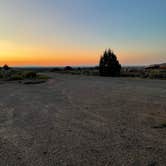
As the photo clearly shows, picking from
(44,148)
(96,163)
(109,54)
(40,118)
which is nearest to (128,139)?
(96,163)

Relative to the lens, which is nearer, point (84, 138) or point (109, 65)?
point (84, 138)

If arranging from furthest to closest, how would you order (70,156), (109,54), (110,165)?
(109,54), (70,156), (110,165)

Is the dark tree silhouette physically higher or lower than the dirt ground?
higher

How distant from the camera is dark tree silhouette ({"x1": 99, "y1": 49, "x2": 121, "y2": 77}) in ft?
150

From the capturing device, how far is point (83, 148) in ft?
17.0

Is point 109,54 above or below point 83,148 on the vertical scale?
above

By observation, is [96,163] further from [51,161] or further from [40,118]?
[40,118]

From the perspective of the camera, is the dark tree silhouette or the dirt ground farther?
the dark tree silhouette

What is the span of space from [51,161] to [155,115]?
208 inches

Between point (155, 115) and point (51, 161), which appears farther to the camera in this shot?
point (155, 115)

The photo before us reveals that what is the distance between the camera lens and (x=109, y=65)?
4588 cm

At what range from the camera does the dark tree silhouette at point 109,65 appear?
4569 centimetres

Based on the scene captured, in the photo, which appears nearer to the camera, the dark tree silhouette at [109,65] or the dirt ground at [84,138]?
the dirt ground at [84,138]

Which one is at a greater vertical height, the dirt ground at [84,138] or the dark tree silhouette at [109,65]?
the dark tree silhouette at [109,65]
